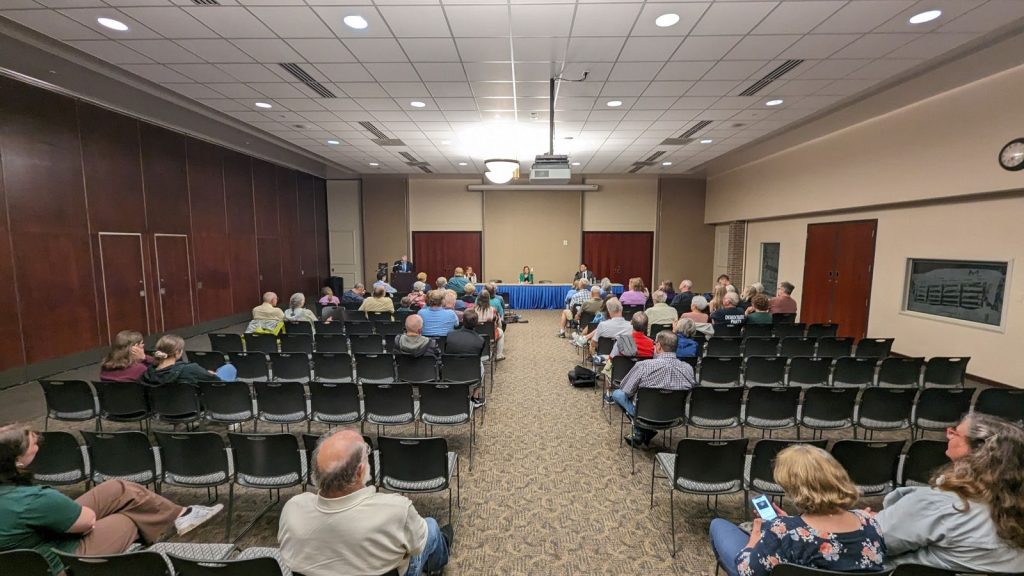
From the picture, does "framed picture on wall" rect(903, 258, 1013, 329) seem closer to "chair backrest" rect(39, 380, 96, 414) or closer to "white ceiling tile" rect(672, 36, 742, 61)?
"white ceiling tile" rect(672, 36, 742, 61)

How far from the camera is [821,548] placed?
1.60m

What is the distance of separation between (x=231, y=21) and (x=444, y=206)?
11.1 metres

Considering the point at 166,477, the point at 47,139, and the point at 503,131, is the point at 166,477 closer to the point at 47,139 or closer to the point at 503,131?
the point at 47,139

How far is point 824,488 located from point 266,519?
3526mm

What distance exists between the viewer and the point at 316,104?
7098 millimetres

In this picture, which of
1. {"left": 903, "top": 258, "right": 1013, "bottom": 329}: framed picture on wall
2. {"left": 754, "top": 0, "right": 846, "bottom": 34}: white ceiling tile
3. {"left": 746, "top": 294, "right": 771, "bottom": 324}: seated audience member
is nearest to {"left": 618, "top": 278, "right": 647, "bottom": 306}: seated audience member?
{"left": 746, "top": 294, "right": 771, "bottom": 324}: seated audience member

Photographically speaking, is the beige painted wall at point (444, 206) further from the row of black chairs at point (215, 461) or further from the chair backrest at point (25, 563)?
the chair backrest at point (25, 563)

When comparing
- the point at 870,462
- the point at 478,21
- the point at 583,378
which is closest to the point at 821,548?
the point at 870,462

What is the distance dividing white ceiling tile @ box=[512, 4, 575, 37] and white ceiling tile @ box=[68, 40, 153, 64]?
4.80 meters

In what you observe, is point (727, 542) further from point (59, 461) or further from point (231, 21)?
point (231, 21)

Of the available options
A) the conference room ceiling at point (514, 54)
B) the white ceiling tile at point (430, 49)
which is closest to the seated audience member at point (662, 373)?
the conference room ceiling at point (514, 54)

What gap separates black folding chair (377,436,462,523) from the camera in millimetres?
2742

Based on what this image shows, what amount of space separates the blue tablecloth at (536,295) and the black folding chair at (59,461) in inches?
408

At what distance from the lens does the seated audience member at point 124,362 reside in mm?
3910
